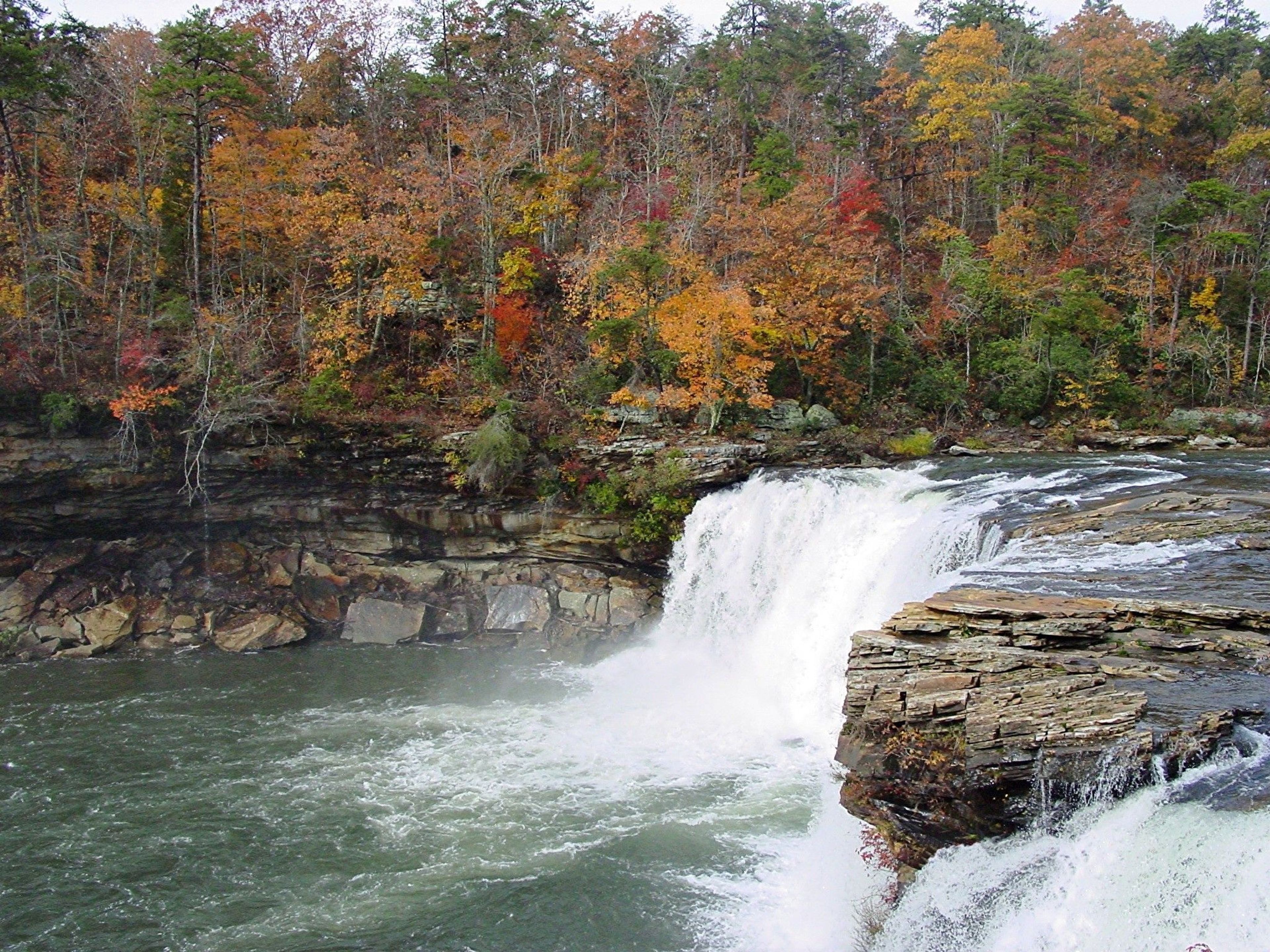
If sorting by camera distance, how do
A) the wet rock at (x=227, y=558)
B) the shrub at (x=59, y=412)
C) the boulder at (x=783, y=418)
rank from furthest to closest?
the boulder at (x=783, y=418) < the wet rock at (x=227, y=558) < the shrub at (x=59, y=412)

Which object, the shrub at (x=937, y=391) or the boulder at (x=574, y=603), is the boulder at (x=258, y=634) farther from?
the shrub at (x=937, y=391)

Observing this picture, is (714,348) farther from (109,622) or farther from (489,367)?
(109,622)

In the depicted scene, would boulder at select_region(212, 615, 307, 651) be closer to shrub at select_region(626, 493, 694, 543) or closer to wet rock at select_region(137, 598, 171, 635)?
wet rock at select_region(137, 598, 171, 635)

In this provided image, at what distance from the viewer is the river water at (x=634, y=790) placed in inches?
275

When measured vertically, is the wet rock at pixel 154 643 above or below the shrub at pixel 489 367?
below

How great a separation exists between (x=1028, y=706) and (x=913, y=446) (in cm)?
1616

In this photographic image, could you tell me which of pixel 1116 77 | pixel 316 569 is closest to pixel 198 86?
pixel 316 569

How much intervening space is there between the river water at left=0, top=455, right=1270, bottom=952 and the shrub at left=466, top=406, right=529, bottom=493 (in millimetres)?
4421

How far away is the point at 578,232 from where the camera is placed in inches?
1112

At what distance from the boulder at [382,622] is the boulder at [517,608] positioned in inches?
66.1

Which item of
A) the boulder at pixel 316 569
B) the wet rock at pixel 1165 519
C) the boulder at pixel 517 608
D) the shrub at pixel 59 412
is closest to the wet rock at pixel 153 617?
the boulder at pixel 316 569

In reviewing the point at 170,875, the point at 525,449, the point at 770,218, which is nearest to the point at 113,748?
the point at 170,875

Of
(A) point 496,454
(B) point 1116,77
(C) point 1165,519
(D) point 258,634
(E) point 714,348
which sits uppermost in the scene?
(B) point 1116,77

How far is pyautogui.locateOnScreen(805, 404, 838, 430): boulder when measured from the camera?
73.7 ft
